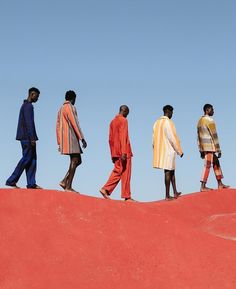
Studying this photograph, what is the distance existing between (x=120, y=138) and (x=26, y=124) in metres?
2.38

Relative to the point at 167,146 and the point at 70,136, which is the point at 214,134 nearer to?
the point at 167,146

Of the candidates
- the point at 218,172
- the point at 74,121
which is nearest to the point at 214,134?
the point at 218,172

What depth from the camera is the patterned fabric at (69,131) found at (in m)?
11.8

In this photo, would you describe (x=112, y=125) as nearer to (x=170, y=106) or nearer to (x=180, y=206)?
(x=170, y=106)

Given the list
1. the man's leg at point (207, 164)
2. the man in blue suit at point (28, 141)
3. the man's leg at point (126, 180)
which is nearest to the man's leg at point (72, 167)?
the man in blue suit at point (28, 141)

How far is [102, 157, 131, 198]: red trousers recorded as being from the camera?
12.7 m

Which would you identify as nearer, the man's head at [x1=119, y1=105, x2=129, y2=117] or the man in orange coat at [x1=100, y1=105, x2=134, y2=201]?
the man in orange coat at [x1=100, y1=105, x2=134, y2=201]

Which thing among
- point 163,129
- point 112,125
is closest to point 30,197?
point 112,125

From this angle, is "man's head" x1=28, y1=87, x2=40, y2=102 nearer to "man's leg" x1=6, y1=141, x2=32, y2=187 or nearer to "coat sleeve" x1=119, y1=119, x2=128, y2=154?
"man's leg" x1=6, y1=141, x2=32, y2=187

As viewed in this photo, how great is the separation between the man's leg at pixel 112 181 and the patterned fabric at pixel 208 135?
3.09m

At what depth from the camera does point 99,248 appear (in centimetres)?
953

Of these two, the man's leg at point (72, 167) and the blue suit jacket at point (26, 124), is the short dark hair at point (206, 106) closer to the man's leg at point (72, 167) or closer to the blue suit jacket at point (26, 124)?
the man's leg at point (72, 167)

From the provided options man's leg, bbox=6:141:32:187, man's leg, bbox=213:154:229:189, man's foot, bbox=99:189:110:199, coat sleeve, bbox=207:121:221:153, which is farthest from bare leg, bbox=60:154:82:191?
man's leg, bbox=213:154:229:189

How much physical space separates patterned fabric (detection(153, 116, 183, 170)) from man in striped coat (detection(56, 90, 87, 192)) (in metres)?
2.52
